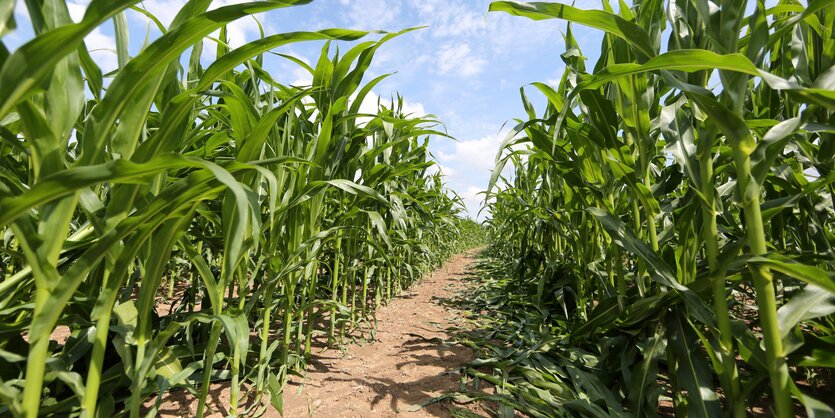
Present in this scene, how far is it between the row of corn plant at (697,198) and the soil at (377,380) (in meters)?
0.30

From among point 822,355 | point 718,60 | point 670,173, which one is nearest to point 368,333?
point 670,173

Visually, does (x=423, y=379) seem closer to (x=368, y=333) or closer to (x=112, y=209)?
(x=368, y=333)

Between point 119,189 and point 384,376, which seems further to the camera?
point 384,376

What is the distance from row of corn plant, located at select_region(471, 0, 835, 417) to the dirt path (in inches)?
11.6

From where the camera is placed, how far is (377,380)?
5.80 feet

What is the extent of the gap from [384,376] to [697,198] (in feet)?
4.86

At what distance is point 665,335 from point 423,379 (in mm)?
1034

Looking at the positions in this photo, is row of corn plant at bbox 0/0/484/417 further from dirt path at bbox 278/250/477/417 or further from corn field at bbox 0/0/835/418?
dirt path at bbox 278/250/477/417

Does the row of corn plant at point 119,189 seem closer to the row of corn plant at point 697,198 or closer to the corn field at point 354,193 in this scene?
the corn field at point 354,193

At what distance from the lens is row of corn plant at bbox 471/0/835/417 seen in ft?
2.75

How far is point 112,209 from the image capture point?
0.74 metres

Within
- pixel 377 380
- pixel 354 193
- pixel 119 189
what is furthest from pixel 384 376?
pixel 119 189

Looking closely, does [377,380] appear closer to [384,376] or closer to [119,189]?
[384,376]

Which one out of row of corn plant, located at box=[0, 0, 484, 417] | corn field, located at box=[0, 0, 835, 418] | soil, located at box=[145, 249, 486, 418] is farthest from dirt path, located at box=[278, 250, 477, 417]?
row of corn plant, located at box=[0, 0, 484, 417]
